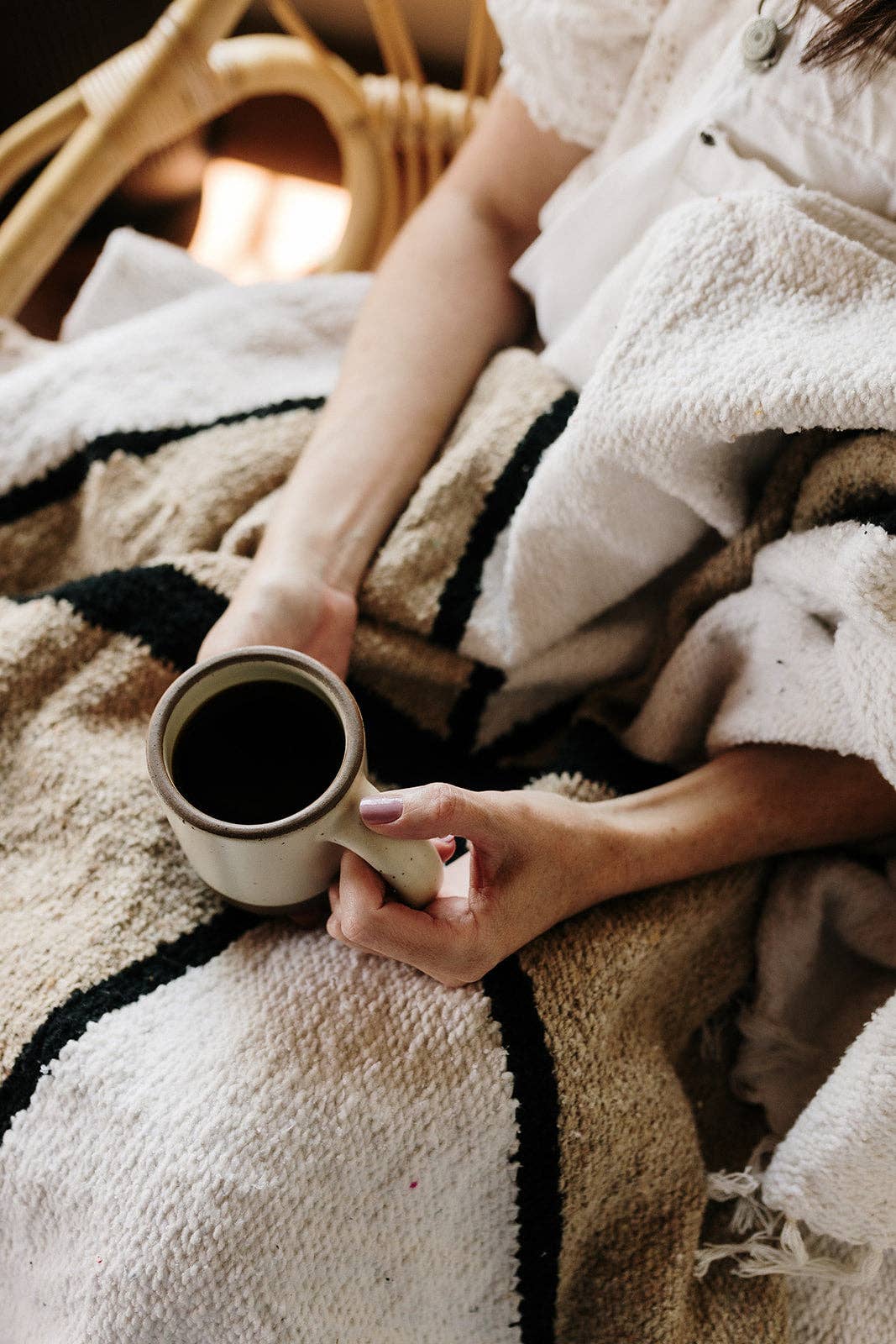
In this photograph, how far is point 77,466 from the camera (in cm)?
67

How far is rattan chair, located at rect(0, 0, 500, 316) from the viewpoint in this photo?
826 millimetres

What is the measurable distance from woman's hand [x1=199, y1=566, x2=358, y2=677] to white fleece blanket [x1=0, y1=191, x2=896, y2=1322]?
81 mm

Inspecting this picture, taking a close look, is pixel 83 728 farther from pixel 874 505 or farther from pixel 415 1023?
pixel 874 505

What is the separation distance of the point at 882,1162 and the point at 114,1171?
363 millimetres

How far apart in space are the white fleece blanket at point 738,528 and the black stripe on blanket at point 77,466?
0.01m

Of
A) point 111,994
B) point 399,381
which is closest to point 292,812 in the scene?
point 111,994

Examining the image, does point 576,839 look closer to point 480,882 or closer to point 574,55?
point 480,882

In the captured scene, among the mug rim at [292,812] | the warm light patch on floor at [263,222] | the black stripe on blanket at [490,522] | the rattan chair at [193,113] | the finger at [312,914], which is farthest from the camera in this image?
the warm light patch on floor at [263,222]

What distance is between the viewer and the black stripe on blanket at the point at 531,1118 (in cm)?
48

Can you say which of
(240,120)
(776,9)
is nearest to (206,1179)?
(776,9)

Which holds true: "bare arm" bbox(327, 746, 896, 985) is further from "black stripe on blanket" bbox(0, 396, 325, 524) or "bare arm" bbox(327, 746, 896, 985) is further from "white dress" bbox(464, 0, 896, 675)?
"black stripe on blanket" bbox(0, 396, 325, 524)

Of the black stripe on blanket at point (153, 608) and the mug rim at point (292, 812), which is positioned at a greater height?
the mug rim at point (292, 812)

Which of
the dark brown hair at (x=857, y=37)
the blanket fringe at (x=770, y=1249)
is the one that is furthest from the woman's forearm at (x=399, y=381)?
the blanket fringe at (x=770, y=1249)

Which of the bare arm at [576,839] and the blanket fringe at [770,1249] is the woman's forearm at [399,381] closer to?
the bare arm at [576,839]
